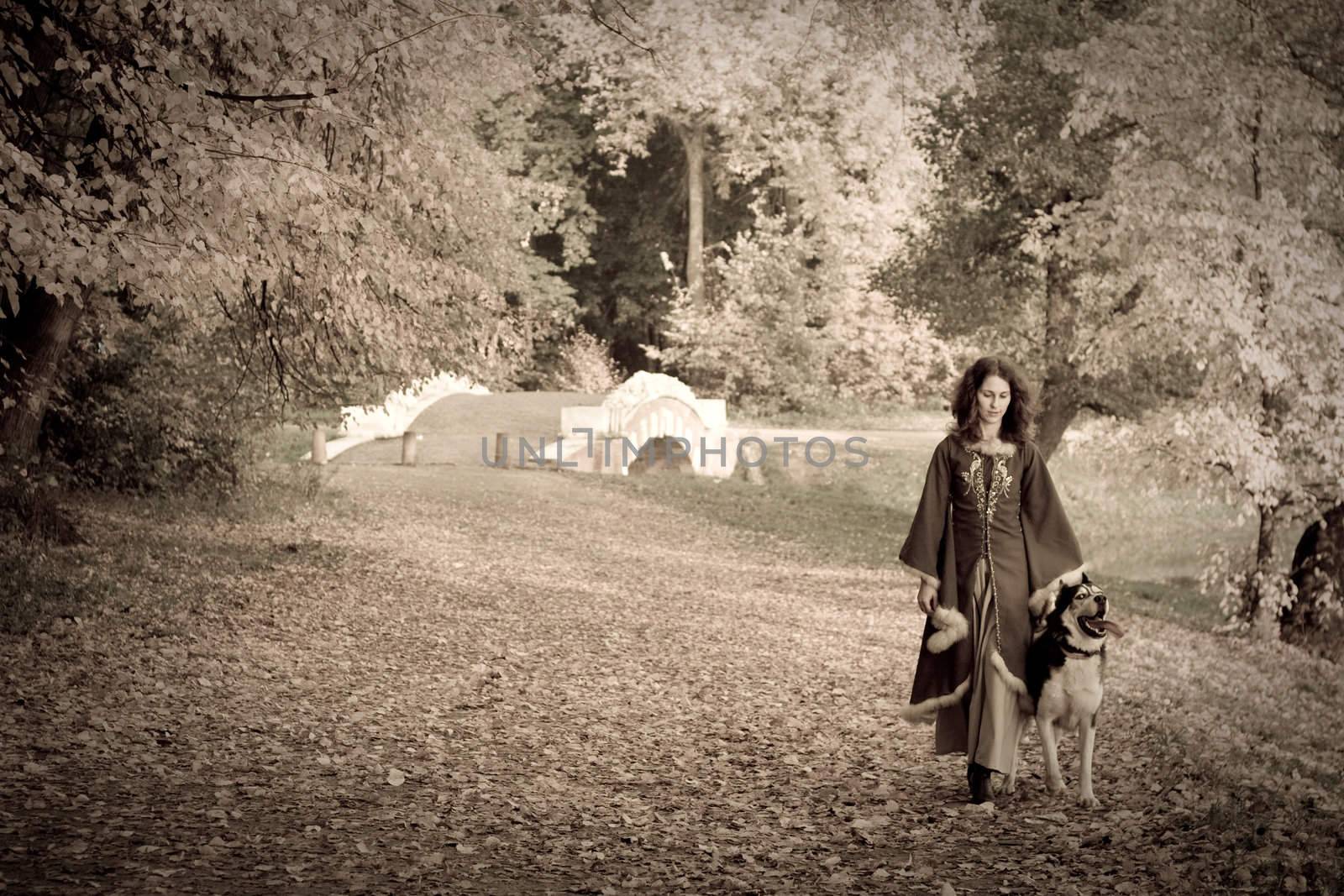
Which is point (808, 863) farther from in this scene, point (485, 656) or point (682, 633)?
point (682, 633)

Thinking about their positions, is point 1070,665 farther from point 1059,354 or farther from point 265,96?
point 1059,354

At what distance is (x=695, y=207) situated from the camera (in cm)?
3734

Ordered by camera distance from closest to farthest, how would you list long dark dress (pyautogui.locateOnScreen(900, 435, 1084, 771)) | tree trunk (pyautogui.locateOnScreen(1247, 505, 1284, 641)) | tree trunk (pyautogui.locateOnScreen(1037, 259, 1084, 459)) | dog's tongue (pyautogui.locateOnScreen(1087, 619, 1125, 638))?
dog's tongue (pyautogui.locateOnScreen(1087, 619, 1125, 638))
long dark dress (pyautogui.locateOnScreen(900, 435, 1084, 771))
tree trunk (pyautogui.locateOnScreen(1247, 505, 1284, 641))
tree trunk (pyautogui.locateOnScreen(1037, 259, 1084, 459))

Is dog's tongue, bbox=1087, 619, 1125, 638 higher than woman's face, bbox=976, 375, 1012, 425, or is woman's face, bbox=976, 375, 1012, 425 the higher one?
woman's face, bbox=976, 375, 1012, 425

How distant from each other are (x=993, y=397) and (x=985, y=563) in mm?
756

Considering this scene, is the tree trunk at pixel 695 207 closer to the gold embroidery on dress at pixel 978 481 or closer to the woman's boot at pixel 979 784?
the gold embroidery on dress at pixel 978 481

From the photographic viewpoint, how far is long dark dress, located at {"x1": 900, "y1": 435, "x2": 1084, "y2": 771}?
596cm

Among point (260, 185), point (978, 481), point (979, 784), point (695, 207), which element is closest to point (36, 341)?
point (260, 185)

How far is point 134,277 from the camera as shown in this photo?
7.27 meters

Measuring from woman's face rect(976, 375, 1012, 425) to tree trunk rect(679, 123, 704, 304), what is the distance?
99.9 feet

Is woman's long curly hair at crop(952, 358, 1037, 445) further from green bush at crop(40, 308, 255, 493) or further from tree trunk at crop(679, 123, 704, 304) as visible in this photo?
tree trunk at crop(679, 123, 704, 304)

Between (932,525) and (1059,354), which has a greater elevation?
(1059,354)

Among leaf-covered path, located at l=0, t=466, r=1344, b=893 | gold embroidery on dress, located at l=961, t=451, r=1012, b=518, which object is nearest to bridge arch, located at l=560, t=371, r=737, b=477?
leaf-covered path, located at l=0, t=466, r=1344, b=893

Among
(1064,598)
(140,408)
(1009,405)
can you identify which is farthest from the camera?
(140,408)
